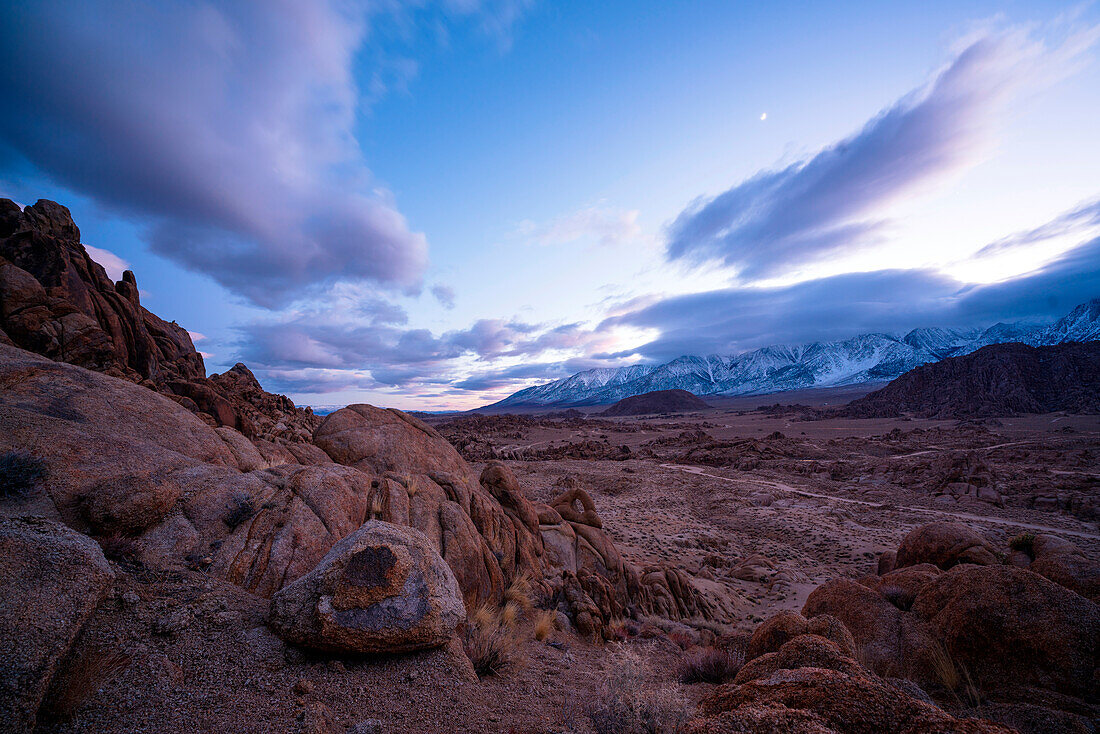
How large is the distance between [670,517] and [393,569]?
73.3ft

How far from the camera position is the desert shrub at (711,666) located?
21.1 feet

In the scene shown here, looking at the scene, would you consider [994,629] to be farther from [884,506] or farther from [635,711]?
[884,506]

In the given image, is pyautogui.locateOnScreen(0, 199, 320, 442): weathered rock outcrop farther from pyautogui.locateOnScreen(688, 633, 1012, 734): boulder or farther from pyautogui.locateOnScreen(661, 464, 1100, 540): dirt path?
pyautogui.locateOnScreen(661, 464, 1100, 540): dirt path

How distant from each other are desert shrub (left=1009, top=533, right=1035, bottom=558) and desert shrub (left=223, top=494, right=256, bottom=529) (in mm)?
14696

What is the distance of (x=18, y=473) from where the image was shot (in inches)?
190

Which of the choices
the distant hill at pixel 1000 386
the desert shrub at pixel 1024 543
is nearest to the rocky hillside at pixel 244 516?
the desert shrub at pixel 1024 543

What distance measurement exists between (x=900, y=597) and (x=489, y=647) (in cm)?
734

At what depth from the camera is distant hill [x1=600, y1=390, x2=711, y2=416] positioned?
156 m

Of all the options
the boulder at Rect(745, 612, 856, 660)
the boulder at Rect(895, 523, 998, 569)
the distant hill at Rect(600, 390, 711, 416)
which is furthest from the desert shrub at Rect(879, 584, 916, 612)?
the distant hill at Rect(600, 390, 711, 416)

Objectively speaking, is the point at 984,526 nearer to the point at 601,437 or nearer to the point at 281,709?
the point at 281,709

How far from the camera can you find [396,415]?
14.4 m

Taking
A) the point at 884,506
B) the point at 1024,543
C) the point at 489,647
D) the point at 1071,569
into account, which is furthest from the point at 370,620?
the point at 884,506

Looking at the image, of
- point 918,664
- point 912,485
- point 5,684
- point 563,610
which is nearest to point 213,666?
point 5,684

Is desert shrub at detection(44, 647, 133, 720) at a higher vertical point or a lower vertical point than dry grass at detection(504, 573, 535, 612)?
higher
